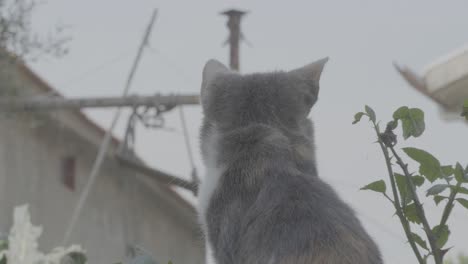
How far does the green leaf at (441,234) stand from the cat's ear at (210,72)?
1.42 m

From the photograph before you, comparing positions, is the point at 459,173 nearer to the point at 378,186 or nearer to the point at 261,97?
the point at 378,186

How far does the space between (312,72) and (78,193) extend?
12.0 metres

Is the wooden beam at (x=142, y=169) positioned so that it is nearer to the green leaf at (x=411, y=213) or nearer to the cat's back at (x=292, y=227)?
the cat's back at (x=292, y=227)

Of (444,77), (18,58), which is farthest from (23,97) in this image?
(444,77)

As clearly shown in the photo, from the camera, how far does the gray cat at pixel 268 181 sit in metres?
2.22

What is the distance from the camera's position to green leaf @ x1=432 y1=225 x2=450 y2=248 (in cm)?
164

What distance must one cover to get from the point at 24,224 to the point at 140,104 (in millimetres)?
9751

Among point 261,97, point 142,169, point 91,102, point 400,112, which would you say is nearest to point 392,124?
point 400,112

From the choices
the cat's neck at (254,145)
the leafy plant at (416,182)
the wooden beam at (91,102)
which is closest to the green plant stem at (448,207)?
the leafy plant at (416,182)

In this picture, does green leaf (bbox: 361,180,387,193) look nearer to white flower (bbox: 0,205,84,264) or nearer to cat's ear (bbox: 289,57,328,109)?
white flower (bbox: 0,205,84,264)

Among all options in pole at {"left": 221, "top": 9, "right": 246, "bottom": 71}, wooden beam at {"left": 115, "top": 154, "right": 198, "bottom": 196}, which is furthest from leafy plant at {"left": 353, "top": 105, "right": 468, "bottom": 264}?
wooden beam at {"left": 115, "top": 154, "right": 198, "bottom": 196}

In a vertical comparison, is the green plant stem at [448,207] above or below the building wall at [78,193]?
above

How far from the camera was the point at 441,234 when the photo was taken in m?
1.71

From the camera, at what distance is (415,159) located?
172cm
